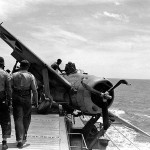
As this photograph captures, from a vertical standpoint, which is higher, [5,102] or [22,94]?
[22,94]

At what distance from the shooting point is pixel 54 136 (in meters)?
8.47

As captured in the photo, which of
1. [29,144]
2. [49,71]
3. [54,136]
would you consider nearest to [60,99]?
[49,71]

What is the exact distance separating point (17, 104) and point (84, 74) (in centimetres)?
522

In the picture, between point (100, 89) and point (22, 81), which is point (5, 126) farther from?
point (100, 89)

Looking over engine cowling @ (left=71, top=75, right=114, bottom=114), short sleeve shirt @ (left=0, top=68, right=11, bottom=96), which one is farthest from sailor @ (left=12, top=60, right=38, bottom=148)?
engine cowling @ (left=71, top=75, right=114, bottom=114)

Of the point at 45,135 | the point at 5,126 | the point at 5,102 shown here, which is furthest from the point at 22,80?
the point at 45,135

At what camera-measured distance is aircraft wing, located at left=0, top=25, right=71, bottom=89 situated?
12394 millimetres

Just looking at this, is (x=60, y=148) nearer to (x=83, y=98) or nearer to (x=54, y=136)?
(x=54, y=136)

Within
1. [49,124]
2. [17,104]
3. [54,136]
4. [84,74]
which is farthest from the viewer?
[84,74]

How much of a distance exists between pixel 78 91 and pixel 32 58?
105 inches

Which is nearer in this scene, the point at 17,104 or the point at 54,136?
the point at 17,104

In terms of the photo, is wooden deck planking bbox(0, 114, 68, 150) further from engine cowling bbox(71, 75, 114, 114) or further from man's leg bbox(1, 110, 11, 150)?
engine cowling bbox(71, 75, 114, 114)

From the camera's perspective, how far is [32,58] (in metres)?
12.7

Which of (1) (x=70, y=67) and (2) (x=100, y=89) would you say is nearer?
(2) (x=100, y=89)
